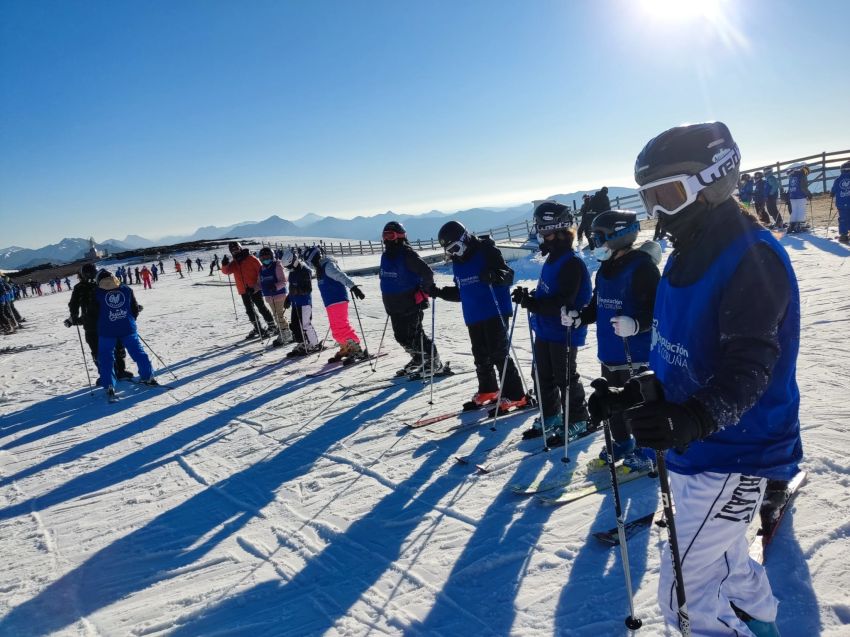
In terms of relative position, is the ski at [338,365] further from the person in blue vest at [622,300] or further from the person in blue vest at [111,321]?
the person in blue vest at [622,300]

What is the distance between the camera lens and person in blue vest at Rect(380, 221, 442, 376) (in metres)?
7.69

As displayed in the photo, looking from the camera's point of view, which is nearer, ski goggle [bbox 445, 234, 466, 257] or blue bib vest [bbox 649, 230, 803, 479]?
blue bib vest [bbox 649, 230, 803, 479]

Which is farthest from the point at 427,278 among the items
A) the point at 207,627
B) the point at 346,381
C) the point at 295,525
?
the point at 207,627

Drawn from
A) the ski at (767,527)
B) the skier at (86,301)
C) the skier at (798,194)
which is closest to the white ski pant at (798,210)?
the skier at (798,194)

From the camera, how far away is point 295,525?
14.2ft

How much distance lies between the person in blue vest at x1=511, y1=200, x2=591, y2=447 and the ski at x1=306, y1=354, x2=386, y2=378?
4775mm

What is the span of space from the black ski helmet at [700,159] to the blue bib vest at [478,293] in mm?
3951

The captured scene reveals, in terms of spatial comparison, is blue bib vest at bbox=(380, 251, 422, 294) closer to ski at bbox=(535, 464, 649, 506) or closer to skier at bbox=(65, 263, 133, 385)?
ski at bbox=(535, 464, 649, 506)

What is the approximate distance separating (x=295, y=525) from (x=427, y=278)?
12.8 feet

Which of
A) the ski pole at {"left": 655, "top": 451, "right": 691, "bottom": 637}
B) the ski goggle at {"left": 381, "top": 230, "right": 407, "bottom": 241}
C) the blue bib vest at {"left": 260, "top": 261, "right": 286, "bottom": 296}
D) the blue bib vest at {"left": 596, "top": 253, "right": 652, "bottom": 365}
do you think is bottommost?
the ski pole at {"left": 655, "top": 451, "right": 691, "bottom": 637}

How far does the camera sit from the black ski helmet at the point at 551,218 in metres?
4.70

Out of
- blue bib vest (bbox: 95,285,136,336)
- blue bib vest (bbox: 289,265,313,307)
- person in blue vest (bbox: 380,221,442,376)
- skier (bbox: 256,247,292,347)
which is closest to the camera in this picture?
person in blue vest (bbox: 380,221,442,376)

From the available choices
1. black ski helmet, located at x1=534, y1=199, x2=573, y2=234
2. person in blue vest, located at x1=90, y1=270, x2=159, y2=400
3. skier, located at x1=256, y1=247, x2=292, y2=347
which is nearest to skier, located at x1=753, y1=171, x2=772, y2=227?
skier, located at x1=256, y1=247, x2=292, y2=347

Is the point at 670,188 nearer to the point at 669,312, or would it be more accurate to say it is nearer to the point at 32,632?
the point at 669,312
